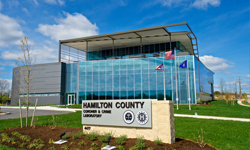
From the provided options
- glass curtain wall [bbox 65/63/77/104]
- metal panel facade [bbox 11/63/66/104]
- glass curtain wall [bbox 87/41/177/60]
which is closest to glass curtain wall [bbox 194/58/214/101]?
glass curtain wall [bbox 87/41/177/60]

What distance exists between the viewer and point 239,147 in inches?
300

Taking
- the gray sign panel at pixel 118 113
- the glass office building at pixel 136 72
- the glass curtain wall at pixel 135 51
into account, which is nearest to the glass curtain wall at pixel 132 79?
the glass office building at pixel 136 72

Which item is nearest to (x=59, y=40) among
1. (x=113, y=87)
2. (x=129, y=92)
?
(x=113, y=87)

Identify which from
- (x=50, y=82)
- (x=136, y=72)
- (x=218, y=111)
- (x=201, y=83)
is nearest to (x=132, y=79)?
(x=136, y=72)

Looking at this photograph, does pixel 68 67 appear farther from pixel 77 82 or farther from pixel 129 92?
pixel 129 92

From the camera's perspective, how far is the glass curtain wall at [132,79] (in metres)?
33.8

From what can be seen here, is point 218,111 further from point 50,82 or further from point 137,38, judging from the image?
point 50,82

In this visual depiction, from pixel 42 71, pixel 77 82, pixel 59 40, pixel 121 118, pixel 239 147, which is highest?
pixel 59 40

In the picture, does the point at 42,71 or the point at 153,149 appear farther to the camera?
the point at 42,71

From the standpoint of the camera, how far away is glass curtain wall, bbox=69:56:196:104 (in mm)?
33781

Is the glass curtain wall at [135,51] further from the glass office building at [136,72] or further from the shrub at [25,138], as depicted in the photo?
the shrub at [25,138]

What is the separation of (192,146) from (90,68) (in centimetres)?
3443

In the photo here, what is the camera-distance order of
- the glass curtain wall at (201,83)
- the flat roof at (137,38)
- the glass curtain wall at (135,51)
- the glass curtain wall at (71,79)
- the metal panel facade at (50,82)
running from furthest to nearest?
1. the glass curtain wall at (135,51)
2. the metal panel facade at (50,82)
3. the glass curtain wall at (71,79)
4. the glass curtain wall at (201,83)
5. the flat roof at (137,38)

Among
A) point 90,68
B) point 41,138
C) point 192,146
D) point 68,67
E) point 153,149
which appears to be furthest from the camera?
point 68,67
